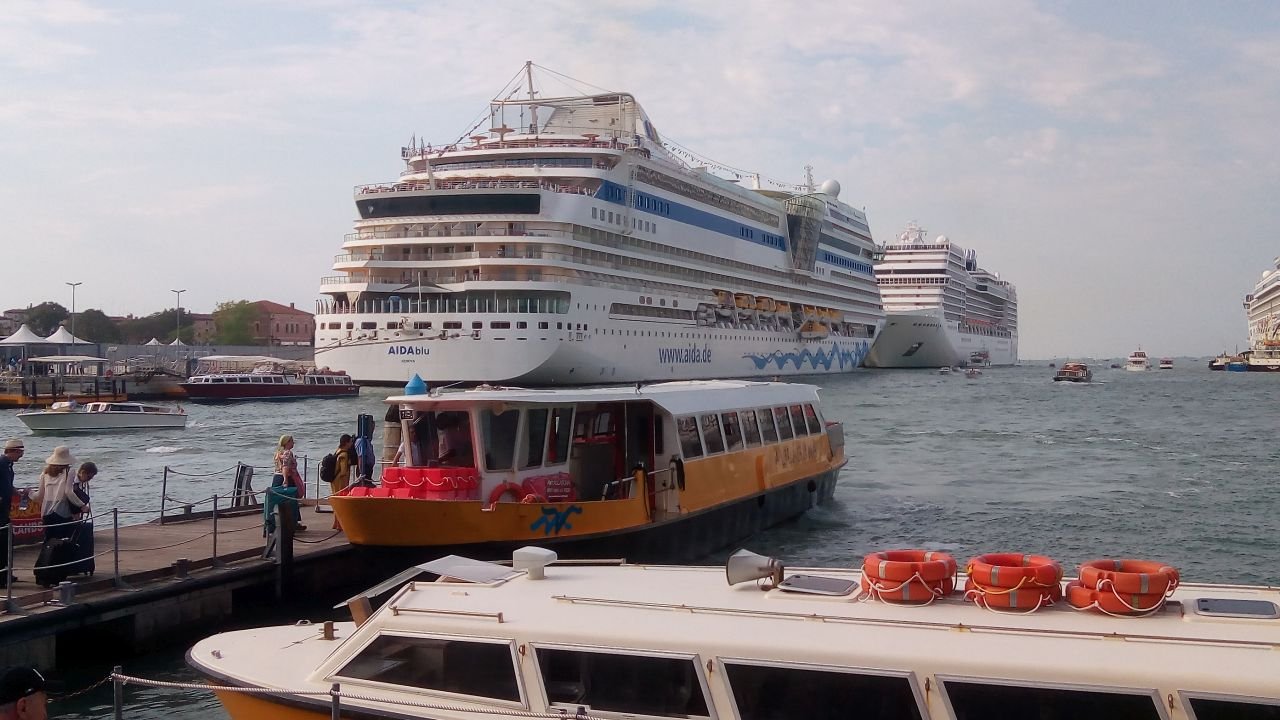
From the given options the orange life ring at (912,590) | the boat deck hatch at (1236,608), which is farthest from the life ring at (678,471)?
the boat deck hatch at (1236,608)

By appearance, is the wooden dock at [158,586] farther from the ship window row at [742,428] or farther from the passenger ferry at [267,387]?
the passenger ferry at [267,387]

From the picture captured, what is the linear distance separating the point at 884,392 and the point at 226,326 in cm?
8396

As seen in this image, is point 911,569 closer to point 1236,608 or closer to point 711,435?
point 1236,608

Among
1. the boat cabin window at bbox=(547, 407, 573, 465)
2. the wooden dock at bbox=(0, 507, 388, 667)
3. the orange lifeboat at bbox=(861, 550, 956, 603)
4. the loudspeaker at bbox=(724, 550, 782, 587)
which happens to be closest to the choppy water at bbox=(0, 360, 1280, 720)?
the wooden dock at bbox=(0, 507, 388, 667)

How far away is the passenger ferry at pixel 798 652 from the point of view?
574cm

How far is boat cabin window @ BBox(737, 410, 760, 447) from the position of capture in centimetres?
1770

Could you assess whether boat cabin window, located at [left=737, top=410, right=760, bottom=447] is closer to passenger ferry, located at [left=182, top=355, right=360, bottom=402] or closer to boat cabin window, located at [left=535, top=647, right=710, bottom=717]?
boat cabin window, located at [left=535, top=647, right=710, bottom=717]

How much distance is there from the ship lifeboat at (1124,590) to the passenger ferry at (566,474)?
7.68m

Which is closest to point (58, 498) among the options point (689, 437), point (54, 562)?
point (54, 562)

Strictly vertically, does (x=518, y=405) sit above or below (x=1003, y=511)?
above

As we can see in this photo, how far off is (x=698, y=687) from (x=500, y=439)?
7.57 meters

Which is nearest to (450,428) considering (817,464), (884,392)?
(817,464)

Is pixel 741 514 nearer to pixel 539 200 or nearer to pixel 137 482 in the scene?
pixel 137 482

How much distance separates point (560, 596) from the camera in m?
7.39
